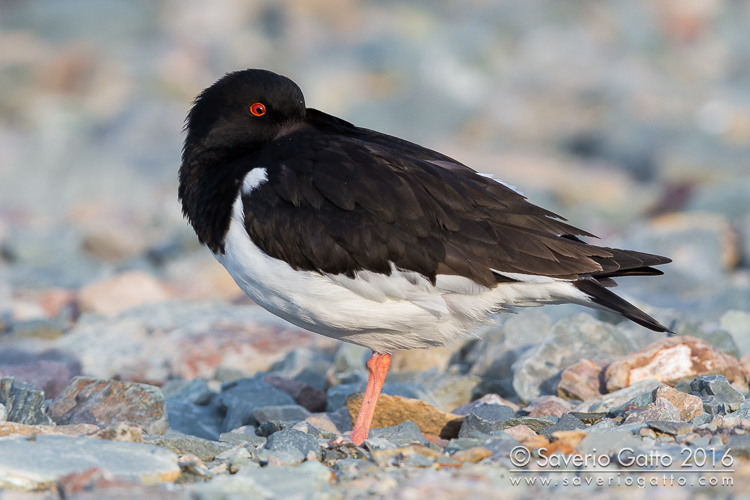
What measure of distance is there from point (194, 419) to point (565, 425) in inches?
105

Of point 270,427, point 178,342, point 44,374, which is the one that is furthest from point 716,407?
point 178,342

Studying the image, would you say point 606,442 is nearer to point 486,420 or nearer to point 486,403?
point 486,420

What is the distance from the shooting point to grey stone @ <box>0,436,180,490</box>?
3.75 m

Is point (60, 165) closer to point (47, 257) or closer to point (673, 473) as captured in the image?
point (47, 257)

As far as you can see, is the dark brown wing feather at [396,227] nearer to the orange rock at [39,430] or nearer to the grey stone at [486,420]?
the grey stone at [486,420]

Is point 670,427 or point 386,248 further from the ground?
point 386,248

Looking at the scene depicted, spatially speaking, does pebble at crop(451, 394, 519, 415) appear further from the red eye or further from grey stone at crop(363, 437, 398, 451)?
the red eye

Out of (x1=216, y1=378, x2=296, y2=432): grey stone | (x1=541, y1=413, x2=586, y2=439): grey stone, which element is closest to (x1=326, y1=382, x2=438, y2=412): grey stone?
(x1=216, y1=378, x2=296, y2=432): grey stone

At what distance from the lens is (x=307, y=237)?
4949mm

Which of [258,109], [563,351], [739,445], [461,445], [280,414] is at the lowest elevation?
[280,414]

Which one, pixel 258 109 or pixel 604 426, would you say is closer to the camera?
pixel 604 426

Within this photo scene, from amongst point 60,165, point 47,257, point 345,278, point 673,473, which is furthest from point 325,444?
point 60,165

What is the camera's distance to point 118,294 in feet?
31.6

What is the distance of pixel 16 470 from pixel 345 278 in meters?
2.00
